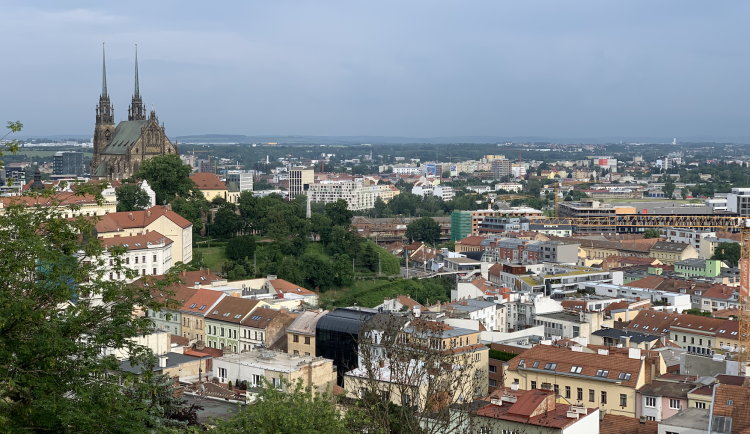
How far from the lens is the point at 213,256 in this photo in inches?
2589

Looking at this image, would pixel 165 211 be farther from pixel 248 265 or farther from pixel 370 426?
pixel 370 426

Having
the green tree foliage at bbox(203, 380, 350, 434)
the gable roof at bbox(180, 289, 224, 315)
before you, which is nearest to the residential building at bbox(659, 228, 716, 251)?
the gable roof at bbox(180, 289, 224, 315)

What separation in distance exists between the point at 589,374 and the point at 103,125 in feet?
244

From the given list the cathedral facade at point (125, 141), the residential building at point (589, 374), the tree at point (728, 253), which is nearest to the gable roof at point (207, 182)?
the cathedral facade at point (125, 141)

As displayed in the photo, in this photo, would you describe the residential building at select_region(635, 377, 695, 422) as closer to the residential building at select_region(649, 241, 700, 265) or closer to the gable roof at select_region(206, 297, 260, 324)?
the gable roof at select_region(206, 297, 260, 324)

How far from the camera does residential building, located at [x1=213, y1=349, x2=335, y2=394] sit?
32.7m

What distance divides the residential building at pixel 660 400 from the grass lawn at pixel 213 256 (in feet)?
117

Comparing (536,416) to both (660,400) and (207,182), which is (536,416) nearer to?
(660,400)

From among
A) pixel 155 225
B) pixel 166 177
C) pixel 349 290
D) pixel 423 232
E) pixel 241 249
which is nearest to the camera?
pixel 155 225

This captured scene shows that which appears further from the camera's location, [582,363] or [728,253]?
[728,253]

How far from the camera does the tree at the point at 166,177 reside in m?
71.8

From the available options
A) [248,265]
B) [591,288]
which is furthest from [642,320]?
[248,265]

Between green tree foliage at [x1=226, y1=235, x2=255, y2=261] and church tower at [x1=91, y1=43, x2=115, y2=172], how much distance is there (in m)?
35.1

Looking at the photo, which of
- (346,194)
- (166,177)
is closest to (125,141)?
(166,177)
